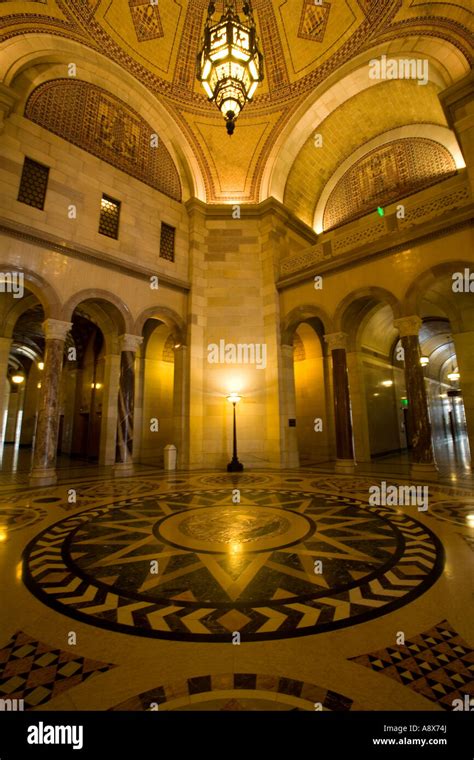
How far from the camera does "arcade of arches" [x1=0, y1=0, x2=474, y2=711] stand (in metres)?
1.98

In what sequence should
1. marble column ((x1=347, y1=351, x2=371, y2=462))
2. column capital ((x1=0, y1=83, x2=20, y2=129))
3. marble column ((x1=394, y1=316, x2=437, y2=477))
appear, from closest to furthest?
column capital ((x1=0, y1=83, x2=20, y2=129)) → marble column ((x1=394, y1=316, x2=437, y2=477)) → marble column ((x1=347, y1=351, x2=371, y2=462))

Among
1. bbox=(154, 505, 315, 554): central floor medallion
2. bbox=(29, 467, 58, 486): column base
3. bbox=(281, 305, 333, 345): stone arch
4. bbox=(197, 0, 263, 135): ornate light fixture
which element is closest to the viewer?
bbox=(154, 505, 315, 554): central floor medallion

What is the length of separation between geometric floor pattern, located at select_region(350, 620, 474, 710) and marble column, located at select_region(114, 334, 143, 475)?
819 cm

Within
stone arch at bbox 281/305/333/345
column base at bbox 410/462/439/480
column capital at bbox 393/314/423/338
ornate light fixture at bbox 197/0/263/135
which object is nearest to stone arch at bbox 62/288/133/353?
stone arch at bbox 281/305/333/345

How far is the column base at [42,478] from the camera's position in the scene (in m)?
7.52

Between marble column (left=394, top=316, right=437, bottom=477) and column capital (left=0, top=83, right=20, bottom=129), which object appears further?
marble column (left=394, top=316, right=437, bottom=477)

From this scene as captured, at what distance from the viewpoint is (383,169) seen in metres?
12.4

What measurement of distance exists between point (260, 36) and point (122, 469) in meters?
14.1

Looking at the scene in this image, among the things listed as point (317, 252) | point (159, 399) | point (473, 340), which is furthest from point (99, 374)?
point (473, 340)

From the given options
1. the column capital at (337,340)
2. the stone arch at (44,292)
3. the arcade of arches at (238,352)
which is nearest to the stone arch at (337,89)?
the arcade of arches at (238,352)

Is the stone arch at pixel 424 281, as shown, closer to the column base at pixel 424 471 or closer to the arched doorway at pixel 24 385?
the column base at pixel 424 471

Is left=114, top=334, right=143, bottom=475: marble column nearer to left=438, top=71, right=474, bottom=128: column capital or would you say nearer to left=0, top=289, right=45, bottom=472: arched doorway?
left=0, top=289, right=45, bottom=472: arched doorway

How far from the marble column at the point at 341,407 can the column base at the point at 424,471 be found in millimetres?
1716

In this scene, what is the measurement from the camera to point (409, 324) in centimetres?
854
